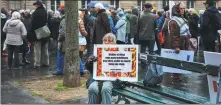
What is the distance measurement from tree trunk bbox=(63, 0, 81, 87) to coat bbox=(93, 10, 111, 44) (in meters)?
1.54

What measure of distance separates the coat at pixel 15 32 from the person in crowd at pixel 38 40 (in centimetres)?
30

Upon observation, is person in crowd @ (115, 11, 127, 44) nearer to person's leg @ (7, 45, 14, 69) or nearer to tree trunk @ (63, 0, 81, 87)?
person's leg @ (7, 45, 14, 69)

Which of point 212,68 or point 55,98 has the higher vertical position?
point 212,68

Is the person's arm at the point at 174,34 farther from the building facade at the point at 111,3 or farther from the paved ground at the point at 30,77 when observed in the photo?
the building facade at the point at 111,3

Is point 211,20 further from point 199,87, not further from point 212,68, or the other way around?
point 212,68

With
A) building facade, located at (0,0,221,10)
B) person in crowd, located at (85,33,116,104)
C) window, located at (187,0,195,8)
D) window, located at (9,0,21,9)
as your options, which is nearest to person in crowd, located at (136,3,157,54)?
person in crowd, located at (85,33,116,104)

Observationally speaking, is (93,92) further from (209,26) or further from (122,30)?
(122,30)

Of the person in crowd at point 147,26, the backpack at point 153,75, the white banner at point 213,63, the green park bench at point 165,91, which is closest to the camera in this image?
the white banner at point 213,63

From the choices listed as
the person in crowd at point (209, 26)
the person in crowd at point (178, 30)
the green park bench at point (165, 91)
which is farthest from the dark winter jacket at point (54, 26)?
the green park bench at point (165, 91)

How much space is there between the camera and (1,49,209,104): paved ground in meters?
8.09

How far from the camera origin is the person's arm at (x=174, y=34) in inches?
359

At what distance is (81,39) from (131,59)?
14.7ft

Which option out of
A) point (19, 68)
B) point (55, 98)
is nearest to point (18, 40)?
point (19, 68)

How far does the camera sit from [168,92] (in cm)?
642
